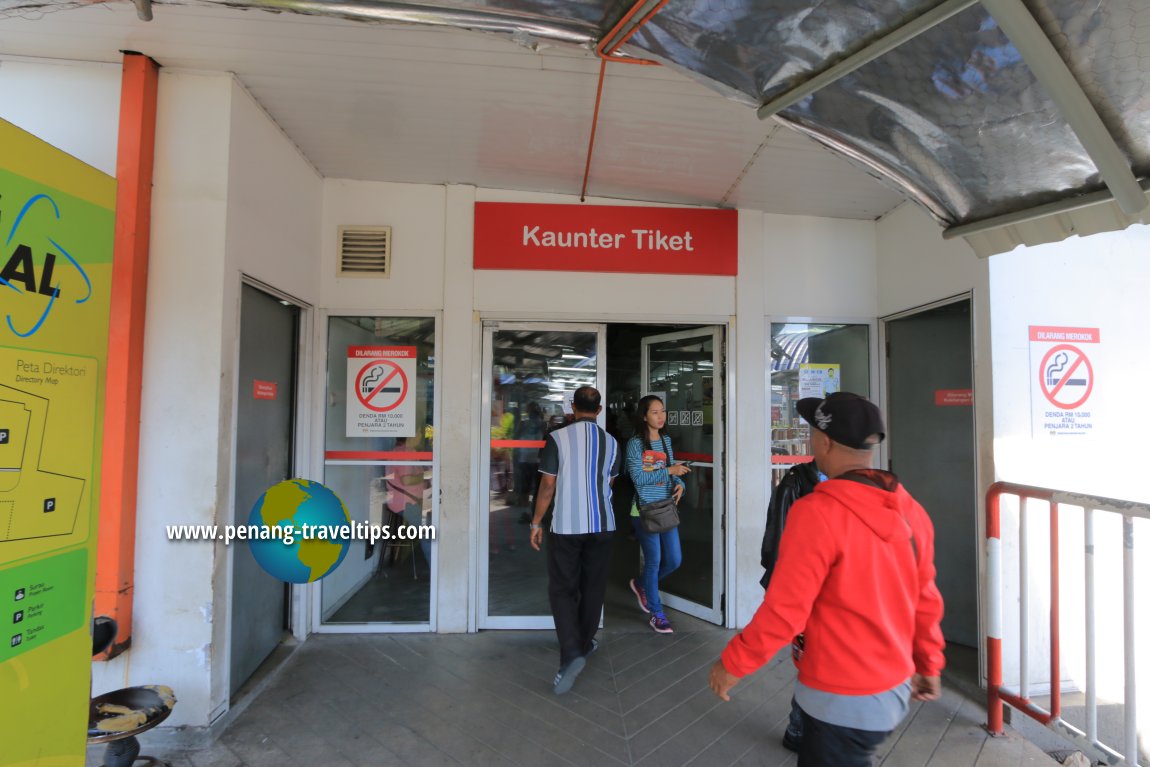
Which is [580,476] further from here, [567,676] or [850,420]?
[850,420]

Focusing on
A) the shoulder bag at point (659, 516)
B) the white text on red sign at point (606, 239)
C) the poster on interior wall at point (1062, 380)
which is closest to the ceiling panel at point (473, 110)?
the white text on red sign at point (606, 239)

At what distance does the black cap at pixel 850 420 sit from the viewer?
160 cm

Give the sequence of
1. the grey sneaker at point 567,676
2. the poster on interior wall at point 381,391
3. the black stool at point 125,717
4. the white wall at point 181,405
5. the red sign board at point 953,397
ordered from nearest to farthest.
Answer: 1. the black stool at point 125,717
2. the white wall at point 181,405
3. the grey sneaker at point 567,676
4. the red sign board at point 953,397
5. the poster on interior wall at point 381,391

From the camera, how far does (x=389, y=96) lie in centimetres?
307

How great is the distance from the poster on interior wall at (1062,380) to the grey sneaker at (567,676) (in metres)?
2.85

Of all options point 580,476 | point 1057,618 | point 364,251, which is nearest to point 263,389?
point 364,251

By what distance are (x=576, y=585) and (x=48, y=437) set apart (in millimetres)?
2496

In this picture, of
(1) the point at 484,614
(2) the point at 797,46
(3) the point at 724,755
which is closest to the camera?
(2) the point at 797,46

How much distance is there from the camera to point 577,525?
126 inches

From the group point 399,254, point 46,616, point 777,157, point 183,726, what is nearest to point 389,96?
point 399,254

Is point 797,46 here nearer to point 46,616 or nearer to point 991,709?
point 46,616

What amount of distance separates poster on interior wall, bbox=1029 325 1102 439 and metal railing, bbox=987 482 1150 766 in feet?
1.70

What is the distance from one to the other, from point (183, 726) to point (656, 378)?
3.69 meters

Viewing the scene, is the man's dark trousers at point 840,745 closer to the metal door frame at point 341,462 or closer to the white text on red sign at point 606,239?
the metal door frame at point 341,462
